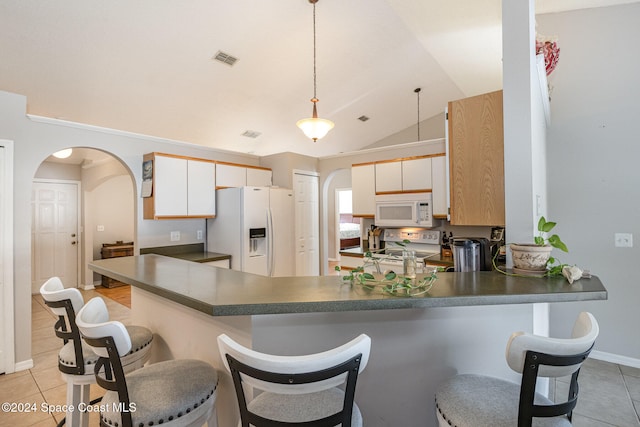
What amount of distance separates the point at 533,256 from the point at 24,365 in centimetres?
419

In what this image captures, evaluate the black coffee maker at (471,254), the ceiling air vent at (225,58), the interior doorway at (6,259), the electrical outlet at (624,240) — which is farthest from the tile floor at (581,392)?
the ceiling air vent at (225,58)

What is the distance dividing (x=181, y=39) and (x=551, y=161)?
395 centimetres

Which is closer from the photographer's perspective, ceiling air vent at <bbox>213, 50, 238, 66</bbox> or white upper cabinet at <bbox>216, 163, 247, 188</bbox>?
ceiling air vent at <bbox>213, 50, 238, 66</bbox>

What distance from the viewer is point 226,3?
2938 millimetres

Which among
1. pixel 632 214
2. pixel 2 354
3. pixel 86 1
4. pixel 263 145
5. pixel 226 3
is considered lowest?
Answer: pixel 2 354

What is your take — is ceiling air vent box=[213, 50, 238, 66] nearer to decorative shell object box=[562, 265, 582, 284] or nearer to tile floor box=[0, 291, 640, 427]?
tile floor box=[0, 291, 640, 427]

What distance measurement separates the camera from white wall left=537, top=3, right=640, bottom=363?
2.71 m

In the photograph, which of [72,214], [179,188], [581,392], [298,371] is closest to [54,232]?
[72,214]

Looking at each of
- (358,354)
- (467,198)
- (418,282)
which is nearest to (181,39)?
(467,198)

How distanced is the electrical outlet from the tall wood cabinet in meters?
1.59

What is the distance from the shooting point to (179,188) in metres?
3.84

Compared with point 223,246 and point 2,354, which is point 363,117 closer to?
point 223,246

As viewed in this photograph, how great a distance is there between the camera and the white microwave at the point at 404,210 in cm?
387

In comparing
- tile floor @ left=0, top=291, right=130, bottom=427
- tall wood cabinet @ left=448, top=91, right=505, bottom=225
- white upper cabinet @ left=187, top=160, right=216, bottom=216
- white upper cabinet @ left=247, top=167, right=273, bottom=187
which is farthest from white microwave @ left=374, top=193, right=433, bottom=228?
tile floor @ left=0, top=291, right=130, bottom=427
